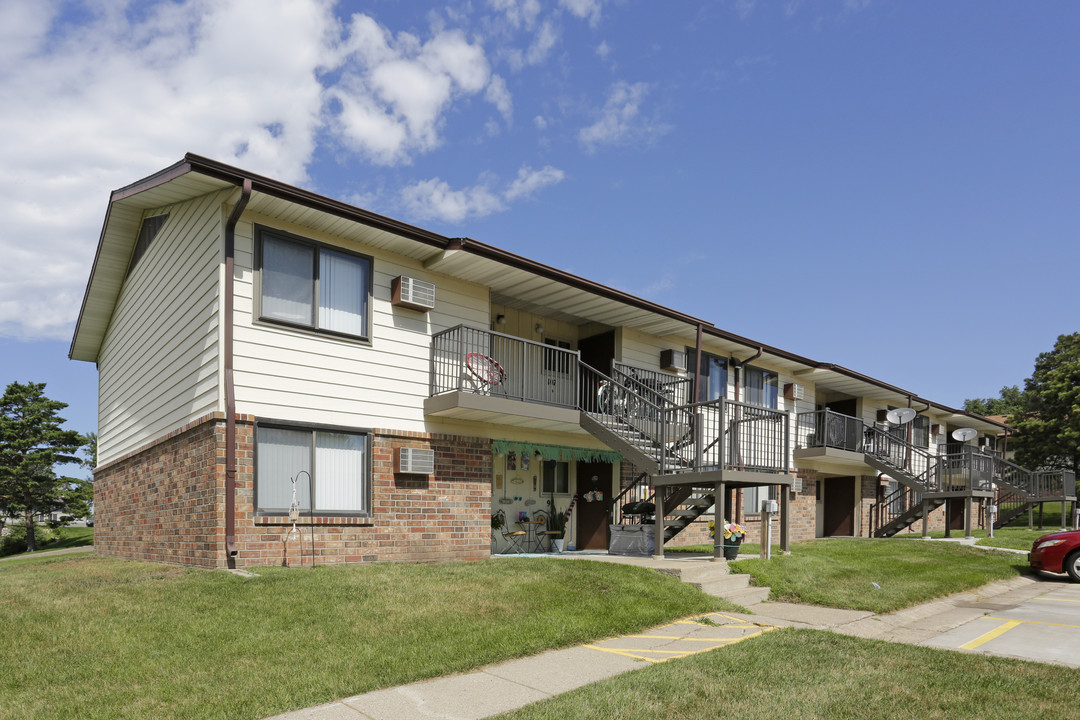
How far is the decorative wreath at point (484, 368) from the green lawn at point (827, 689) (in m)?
6.94

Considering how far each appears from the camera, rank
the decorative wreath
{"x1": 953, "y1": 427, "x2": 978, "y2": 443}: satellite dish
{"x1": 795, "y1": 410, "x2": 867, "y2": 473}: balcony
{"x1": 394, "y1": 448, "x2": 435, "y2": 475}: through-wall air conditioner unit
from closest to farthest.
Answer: {"x1": 394, "y1": 448, "x2": 435, "y2": 475}: through-wall air conditioner unit, the decorative wreath, {"x1": 795, "y1": 410, "x2": 867, "y2": 473}: balcony, {"x1": 953, "y1": 427, "x2": 978, "y2": 443}: satellite dish

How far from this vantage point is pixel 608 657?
22.4 ft

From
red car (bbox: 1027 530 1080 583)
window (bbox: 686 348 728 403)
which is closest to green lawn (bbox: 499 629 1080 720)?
red car (bbox: 1027 530 1080 583)

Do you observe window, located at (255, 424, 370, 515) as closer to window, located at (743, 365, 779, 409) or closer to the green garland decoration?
the green garland decoration

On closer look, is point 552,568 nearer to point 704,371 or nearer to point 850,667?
point 850,667

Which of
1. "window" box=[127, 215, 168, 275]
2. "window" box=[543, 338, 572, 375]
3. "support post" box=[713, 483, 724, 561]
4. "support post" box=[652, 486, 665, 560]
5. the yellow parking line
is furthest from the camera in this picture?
"window" box=[543, 338, 572, 375]

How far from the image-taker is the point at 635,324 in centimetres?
1652

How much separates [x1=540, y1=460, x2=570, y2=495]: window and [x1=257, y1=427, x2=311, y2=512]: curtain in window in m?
6.21

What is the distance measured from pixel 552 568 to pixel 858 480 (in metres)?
17.8

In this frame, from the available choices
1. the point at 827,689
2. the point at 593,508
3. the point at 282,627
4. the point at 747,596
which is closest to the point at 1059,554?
the point at 747,596

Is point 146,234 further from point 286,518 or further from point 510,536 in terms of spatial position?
point 510,536

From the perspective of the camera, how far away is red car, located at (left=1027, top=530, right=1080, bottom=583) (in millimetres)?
13883

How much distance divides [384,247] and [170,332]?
12.8 ft

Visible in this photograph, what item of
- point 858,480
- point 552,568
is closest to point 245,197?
point 552,568
